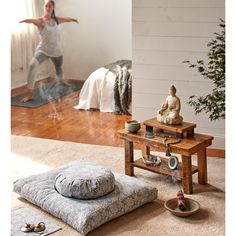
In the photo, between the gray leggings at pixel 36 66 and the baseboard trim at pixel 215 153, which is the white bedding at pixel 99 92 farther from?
the baseboard trim at pixel 215 153

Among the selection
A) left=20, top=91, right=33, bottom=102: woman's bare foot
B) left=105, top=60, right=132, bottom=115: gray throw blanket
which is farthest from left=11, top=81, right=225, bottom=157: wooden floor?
left=20, top=91, right=33, bottom=102: woman's bare foot

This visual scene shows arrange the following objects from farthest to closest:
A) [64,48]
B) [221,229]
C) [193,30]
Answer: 1. [64,48]
2. [193,30]
3. [221,229]

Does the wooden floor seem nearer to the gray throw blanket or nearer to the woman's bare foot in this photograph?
the gray throw blanket

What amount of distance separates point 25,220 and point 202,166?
1.26m

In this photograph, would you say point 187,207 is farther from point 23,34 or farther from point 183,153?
point 23,34

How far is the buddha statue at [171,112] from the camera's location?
3293mm

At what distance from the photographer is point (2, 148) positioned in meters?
0.69

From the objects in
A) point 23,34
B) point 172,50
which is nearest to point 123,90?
point 172,50

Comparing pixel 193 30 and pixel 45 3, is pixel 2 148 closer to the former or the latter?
pixel 193 30

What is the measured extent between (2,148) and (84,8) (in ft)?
17.4

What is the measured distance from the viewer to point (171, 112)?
3314 millimetres

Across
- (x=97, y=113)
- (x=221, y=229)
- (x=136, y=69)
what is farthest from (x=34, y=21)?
(x=221, y=229)

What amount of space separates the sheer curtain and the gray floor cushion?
2.74m
